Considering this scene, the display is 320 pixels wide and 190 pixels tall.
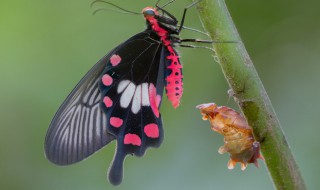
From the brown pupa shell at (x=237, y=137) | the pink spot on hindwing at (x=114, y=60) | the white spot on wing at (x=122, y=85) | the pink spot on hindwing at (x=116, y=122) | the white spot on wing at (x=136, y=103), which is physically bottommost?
the brown pupa shell at (x=237, y=137)

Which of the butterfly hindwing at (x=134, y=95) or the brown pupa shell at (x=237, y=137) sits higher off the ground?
the butterfly hindwing at (x=134, y=95)

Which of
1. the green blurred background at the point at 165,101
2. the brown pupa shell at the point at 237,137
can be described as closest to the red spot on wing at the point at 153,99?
the brown pupa shell at the point at 237,137

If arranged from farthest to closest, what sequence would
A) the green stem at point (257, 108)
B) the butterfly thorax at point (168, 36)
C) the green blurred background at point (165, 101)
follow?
1. the green blurred background at point (165, 101)
2. the butterfly thorax at point (168, 36)
3. the green stem at point (257, 108)

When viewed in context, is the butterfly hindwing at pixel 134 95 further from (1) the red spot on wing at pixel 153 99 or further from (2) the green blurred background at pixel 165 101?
(2) the green blurred background at pixel 165 101

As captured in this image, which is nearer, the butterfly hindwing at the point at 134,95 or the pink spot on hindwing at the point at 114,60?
the butterfly hindwing at the point at 134,95

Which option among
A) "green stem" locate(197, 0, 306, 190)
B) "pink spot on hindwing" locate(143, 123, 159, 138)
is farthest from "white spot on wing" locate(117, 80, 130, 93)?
"green stem" locate(197, 0, 306, 190)

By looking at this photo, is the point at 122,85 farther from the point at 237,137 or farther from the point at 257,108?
the point at 257,108

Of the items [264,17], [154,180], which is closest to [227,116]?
[154,180]
